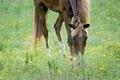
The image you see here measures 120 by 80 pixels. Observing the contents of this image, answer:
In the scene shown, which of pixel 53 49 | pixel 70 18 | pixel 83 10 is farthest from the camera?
pixel 53 49

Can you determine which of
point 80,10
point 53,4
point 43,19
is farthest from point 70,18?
point 43,19

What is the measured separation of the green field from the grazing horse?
29cm

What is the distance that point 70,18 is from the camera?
9.19 m

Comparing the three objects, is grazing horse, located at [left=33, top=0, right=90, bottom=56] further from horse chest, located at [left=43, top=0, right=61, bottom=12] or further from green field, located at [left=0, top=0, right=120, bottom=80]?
green field, located at [left=0, top=0, right=120, bottom=80]

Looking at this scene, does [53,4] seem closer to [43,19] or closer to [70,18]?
[43,19]

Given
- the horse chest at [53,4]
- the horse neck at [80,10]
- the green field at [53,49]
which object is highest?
the horse neck at [80,10]

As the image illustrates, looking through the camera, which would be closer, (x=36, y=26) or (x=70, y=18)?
(x=70, y=18)

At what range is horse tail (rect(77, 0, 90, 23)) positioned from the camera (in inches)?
322

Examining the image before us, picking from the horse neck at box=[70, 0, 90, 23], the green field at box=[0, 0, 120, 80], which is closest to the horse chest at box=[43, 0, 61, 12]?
the green field at box=[0, 0, 120, 80]

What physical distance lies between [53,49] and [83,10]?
10.3ft

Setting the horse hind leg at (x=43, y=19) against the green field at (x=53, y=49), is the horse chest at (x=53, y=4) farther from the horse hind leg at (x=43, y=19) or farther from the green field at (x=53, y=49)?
the green field at (x=53, y=49)

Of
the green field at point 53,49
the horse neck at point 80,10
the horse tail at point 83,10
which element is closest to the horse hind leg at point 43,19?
the green field at point 53,49

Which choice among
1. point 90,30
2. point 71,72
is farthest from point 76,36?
point 90,30

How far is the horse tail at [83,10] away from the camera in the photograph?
8172mm
